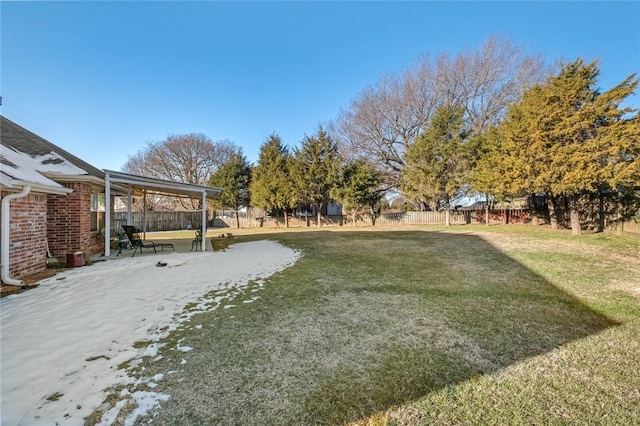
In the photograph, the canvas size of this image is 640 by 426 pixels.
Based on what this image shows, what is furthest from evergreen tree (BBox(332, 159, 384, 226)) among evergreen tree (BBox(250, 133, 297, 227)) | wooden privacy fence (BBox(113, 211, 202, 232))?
wooden privacy fence (BBox(113, 211, 202, 232))

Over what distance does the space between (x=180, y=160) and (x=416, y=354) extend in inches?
1171

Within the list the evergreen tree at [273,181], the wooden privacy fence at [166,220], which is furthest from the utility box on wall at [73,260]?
the wooden privacy fence at [166,220]

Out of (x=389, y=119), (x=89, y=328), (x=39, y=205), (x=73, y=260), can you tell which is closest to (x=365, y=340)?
(x=89, y=328)

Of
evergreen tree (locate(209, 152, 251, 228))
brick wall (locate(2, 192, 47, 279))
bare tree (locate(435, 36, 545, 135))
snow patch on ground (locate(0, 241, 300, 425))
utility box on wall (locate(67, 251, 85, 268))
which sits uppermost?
bare tree (locate(435, 36, 545, 135))

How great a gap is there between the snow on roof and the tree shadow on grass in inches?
192

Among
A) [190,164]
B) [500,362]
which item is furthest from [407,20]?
[190,164]

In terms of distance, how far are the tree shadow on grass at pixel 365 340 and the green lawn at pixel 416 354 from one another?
0.6 inches

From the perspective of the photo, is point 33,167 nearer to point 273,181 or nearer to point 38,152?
point 38,152

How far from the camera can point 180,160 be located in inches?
1093

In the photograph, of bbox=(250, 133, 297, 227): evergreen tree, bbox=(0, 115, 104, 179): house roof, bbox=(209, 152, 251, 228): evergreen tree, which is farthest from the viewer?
bbox=(209, 152, 251, 228): evergreen tree

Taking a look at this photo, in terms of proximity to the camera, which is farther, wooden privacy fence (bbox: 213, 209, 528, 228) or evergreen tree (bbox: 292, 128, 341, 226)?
evergreen tree (bbox: 292, 128, 341, 226)

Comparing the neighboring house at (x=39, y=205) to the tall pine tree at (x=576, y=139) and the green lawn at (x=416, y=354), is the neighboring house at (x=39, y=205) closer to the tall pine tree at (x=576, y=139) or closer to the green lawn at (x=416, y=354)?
the green lawn at (x=416, y=354)

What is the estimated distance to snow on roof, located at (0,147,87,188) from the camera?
519 cm

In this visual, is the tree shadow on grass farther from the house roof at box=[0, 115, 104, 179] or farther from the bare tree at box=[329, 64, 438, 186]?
the bare tree at box=[329, 64, 438, 186]
